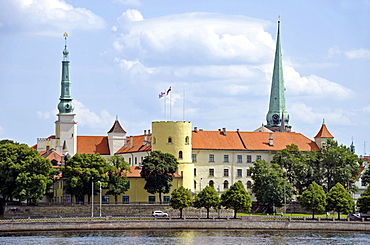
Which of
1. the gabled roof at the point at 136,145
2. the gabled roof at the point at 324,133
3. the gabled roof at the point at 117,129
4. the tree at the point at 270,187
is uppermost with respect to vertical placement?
the gabled roof at the point at 117,129

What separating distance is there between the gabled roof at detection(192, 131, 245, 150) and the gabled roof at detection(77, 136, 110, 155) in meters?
24.7

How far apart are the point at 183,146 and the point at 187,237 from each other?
38306 millimetres

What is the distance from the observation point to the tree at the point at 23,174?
4643 inches

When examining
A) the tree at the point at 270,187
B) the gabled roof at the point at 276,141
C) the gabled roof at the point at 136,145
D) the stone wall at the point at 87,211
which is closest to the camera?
the stone wall at the point at 87,211

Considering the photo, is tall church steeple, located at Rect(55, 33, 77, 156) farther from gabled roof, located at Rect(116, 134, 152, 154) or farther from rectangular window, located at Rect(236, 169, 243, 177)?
rectangular window, located at Rect(236, 169, 243, 177)

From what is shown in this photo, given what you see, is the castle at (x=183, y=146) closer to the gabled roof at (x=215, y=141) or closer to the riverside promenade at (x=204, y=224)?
the gabled roof at (x=215, y=141)

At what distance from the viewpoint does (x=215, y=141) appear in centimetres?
14500

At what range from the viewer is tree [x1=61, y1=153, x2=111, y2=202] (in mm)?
120500

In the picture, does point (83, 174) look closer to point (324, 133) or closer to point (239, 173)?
point (239, 173)

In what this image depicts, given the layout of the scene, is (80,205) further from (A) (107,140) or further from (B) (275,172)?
(A) (107,140)

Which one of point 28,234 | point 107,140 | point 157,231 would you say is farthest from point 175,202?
point 107,140

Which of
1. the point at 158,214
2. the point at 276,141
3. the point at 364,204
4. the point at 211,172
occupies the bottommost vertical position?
the point at 158,214

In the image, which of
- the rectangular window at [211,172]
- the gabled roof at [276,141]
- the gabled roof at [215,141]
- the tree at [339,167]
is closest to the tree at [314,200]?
the tree at [339,167]

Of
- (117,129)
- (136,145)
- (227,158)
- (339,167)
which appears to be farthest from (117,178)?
(117,129)
